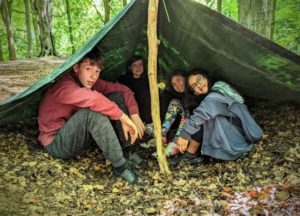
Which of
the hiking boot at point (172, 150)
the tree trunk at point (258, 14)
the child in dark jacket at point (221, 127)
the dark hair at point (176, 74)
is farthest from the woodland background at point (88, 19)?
the hiking boot at point (172, 150)

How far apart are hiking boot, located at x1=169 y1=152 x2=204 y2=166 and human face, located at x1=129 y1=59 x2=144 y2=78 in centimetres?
140

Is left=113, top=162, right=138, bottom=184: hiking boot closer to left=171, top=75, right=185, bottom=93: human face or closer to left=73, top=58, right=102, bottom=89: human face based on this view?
left=73, top=58, right=102, bottom=89: human face

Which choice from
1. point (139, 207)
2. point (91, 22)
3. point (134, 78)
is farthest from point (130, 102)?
point (91, 22)

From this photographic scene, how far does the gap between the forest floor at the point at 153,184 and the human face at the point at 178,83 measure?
3.43ft

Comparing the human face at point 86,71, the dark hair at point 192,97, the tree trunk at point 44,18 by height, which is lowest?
the dark hair at point 192,97

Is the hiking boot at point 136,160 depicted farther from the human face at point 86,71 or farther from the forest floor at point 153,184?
the human face at point 86,71

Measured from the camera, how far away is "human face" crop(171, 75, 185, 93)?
14.1ft

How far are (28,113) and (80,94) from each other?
1.01m

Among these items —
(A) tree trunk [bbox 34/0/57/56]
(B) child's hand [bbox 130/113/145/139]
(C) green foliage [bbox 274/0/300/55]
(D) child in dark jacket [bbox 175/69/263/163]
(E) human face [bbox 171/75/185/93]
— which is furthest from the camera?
(A) tree trunk [bbox 34/0/57/56]

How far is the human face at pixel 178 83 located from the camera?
14.1 ft

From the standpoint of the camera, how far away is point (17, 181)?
2.85 meters

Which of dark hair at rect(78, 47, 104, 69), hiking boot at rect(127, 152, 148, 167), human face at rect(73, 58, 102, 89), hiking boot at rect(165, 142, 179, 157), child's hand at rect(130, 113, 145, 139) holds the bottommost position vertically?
hiking boot at rect(127, 152, 148, 167)

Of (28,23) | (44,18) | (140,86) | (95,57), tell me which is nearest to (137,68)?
(140,86)

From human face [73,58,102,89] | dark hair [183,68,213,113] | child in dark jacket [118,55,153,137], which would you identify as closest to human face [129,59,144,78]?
child in dark jacket [118,55,153,137]
